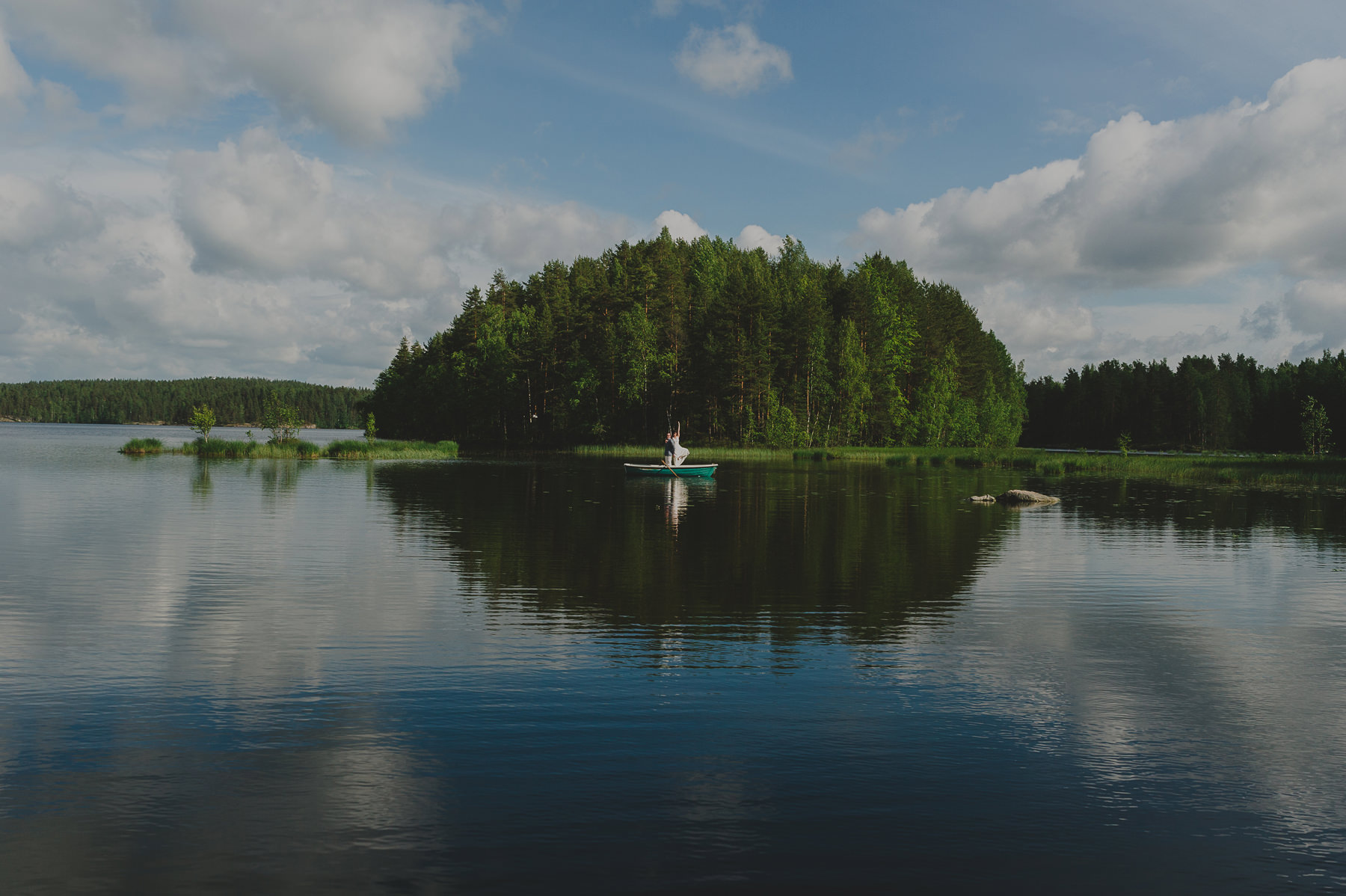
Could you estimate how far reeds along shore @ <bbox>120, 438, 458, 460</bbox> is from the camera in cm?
8625

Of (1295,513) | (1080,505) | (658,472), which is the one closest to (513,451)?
(658,472)

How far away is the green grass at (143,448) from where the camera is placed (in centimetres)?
8975

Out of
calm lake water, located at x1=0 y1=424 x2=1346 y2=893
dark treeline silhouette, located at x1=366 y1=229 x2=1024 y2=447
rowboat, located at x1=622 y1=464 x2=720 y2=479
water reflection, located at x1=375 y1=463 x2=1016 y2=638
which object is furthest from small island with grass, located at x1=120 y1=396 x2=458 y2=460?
calm lake water, located at x1=0 y1=424 x2=1346 y2=893

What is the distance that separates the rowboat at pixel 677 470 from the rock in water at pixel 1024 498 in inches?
892

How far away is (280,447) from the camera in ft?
288

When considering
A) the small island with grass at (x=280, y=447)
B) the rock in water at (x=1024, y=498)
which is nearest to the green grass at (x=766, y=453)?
the small island with grass at (x=280, y=447)

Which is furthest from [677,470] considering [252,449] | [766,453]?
[252,449]

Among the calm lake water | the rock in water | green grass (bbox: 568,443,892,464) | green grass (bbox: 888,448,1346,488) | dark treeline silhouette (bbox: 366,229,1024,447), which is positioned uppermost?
dark treeline silhouette (bbox: 366,229,1024,447)

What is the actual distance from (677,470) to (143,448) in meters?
57.5

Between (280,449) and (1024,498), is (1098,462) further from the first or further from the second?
(280,449)

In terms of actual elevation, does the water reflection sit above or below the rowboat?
below

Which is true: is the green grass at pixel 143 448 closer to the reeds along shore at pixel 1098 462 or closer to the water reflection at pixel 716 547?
the water reflection at pixel 716 547

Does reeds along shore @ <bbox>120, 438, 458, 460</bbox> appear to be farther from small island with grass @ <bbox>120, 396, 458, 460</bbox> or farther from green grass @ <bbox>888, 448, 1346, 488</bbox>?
green grass @ <bbox>888, 448, 1346, 488</bbox>

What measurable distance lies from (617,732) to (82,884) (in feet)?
18.4
